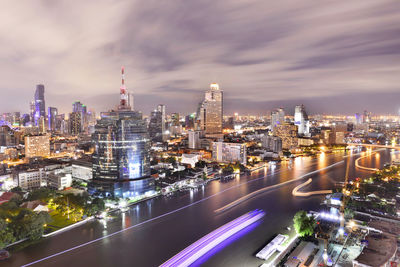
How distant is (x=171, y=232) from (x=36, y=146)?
50.0 ft

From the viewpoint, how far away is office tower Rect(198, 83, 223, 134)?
28.4 meters

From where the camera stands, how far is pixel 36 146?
18.2 meters

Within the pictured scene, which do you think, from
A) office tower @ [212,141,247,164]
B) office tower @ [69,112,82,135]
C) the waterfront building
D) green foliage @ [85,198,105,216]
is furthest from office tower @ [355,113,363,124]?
green foliage @ [85,198,105,216]

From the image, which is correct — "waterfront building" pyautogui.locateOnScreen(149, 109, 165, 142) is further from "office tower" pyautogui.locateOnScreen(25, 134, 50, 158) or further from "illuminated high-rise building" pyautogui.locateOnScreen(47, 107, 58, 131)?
"illuminated high-rise building" pyautogui.locateOnScreen(47, 107, 58, 131)

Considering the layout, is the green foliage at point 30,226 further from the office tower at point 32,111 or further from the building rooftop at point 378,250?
the office tower at point 32,111

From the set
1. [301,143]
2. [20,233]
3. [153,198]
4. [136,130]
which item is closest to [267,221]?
[153,198]

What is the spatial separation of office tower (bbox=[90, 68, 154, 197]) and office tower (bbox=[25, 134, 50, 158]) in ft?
34.4

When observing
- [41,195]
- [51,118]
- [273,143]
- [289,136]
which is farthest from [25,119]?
[289,136]

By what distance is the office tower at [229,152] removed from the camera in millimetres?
16359

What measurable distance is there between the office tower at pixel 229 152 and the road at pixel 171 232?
476 cm

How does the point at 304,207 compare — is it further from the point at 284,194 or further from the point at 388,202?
the point at 388,202

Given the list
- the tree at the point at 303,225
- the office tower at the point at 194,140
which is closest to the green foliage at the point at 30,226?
the tree at the point at 303,225

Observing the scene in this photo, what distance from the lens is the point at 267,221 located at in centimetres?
779

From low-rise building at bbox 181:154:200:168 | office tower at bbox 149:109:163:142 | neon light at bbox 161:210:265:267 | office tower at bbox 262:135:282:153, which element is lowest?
neon light at bbox 161:210:265:267
